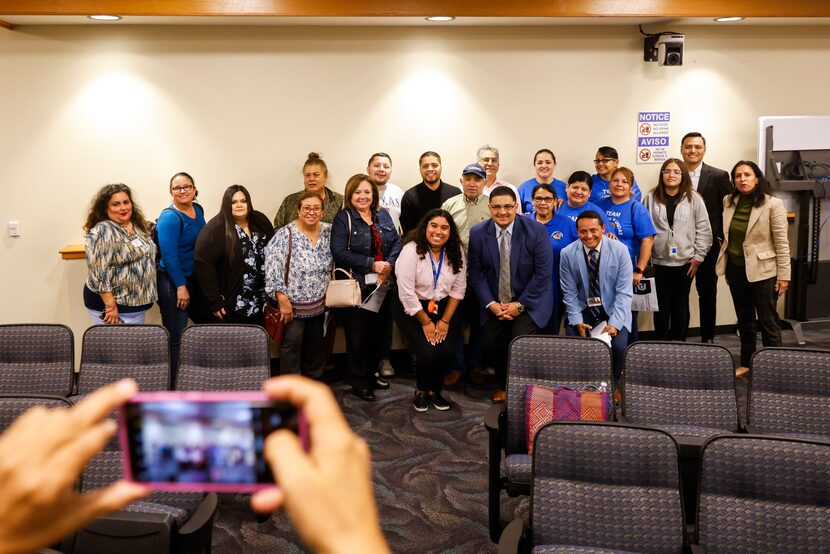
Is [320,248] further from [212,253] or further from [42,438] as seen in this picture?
[42,438]

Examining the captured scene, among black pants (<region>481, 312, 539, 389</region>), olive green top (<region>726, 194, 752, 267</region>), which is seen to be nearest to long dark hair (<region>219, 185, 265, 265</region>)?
black pants (<region>481, 312, 539, 389</region>)

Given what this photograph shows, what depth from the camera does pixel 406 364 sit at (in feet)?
19.6

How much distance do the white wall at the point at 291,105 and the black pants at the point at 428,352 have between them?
1.57 metres

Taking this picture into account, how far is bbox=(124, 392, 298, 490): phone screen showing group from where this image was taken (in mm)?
815

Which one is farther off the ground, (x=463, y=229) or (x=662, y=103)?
(x=662, y=103)

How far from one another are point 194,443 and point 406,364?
517cm

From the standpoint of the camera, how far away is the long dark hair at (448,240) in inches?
184

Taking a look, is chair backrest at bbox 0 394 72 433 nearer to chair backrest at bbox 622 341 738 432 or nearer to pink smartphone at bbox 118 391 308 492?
pink smartphone at bbox 118 391 308 492

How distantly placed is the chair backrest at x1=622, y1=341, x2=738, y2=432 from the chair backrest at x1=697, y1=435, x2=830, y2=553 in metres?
0.89

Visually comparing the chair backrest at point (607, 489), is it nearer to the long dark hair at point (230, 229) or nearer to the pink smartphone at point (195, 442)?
the pink smartphone at point (195, 442)

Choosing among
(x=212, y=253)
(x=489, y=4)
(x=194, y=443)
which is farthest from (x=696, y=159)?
(x=194, y=443)

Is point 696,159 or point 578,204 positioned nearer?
point 578,204

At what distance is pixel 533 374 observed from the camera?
3244mm

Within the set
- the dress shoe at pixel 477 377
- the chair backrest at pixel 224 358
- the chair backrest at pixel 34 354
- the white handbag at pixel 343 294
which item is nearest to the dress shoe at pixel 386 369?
the dress shoe at pixel 477 377
